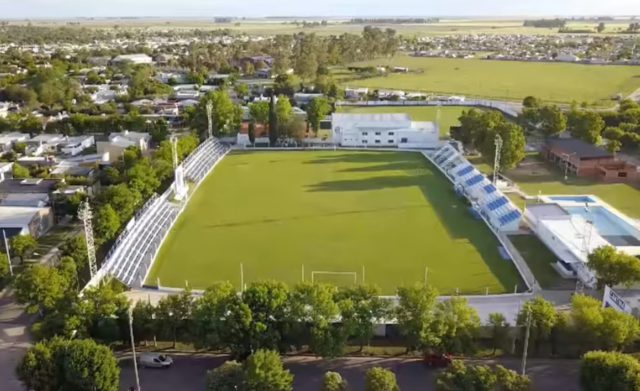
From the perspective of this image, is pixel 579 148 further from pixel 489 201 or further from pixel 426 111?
pixel 426 111

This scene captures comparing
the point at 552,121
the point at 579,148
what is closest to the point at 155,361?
the point at 579,148

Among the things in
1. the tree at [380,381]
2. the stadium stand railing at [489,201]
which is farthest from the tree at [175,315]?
the stadium stand railing at [489,201]

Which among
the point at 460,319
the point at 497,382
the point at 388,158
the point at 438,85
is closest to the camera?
the point at 497,382

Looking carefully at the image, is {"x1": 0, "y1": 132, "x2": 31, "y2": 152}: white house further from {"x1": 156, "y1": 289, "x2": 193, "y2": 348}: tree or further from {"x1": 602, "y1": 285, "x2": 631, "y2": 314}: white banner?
{"x1": 602, "y1": 285, "x2": 631, "y2": 314}: white banner

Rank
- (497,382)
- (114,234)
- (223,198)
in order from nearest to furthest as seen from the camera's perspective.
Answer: (497,382) < (114,234) < (223,198)

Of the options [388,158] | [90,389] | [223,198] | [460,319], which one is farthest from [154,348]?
[388,158]

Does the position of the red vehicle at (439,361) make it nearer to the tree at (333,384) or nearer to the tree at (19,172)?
the tree at (333,384)

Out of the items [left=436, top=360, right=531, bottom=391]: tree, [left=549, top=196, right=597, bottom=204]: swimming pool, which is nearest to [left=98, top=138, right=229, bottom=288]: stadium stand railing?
[left=436, top=360, right=531, bottom=391]: tree

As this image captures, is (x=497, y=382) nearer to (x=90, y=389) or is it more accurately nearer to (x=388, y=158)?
(x=90, y=389)
